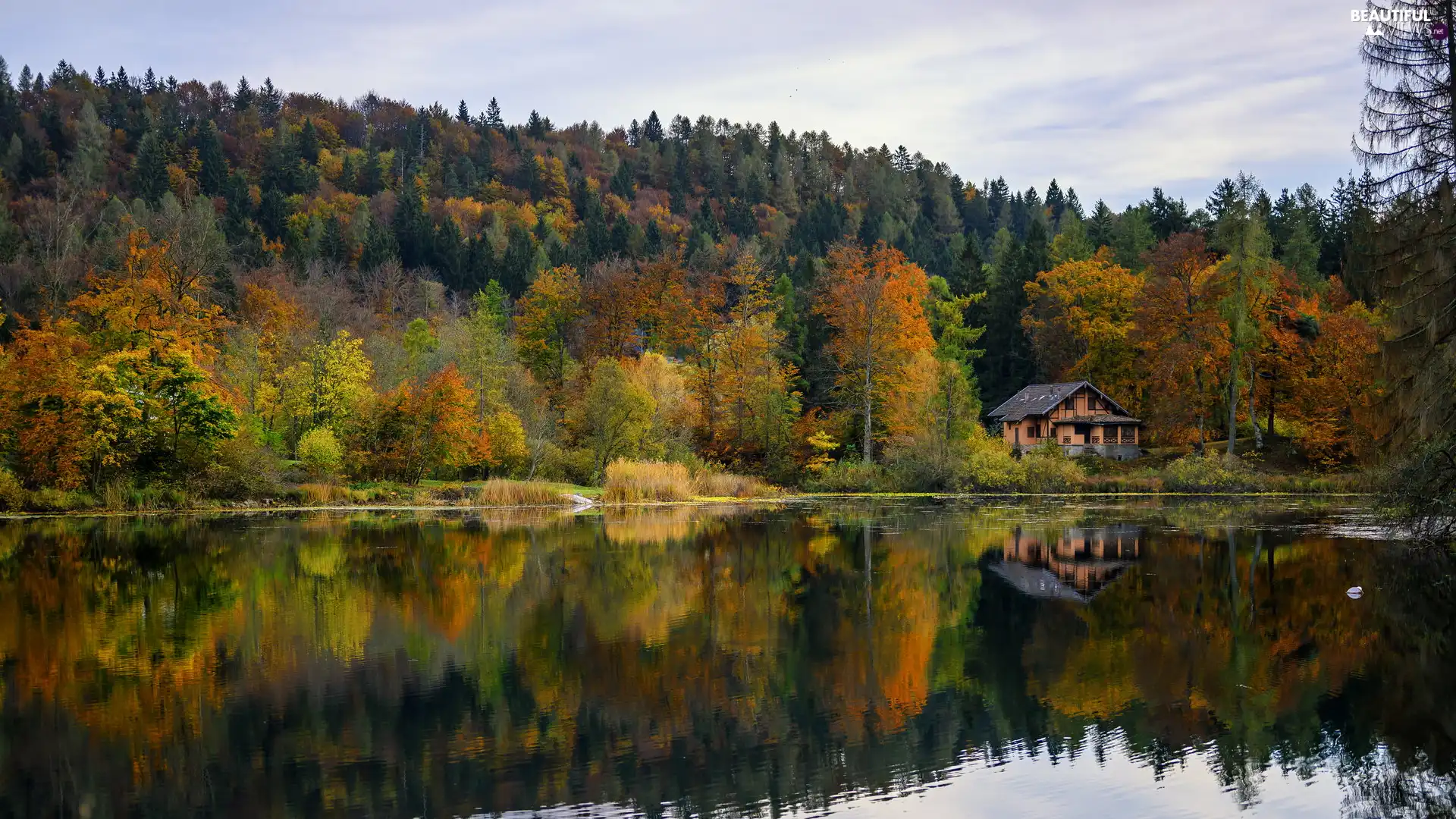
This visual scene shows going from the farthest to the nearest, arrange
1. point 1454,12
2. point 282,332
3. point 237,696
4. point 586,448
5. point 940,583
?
point 282,332, point 586,448, point 1454,12, point 940,583, point 237,696

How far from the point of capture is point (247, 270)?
88.7 metres

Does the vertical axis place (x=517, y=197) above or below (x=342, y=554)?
above

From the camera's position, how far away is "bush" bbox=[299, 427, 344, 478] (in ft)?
145

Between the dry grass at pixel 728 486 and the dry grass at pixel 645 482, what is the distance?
55.4 inches

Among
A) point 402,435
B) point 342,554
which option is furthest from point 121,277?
point 342,554

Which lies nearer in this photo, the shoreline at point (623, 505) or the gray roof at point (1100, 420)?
the shoreline at point (623, 505)

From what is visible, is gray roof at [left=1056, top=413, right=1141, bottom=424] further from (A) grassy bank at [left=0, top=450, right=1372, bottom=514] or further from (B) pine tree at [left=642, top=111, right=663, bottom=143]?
(B) pine tree at [left=642, top=111, right=663, bottom=143]

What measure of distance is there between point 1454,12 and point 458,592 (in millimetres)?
22897

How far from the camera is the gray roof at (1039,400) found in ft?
217

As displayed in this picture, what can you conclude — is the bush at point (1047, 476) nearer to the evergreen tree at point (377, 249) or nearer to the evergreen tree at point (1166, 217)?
the evergreen tree at point (1166, 217)

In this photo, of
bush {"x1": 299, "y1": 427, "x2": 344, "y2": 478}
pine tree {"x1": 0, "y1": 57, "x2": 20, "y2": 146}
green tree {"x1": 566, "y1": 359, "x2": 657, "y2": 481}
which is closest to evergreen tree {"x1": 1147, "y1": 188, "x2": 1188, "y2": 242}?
green tree {"x1": 566, "y1": 359, "x2": 657, "y2": 481}

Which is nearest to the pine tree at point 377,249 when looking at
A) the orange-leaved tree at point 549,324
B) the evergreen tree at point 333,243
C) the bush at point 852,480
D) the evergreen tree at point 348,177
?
the evergreen tree at point 333,243

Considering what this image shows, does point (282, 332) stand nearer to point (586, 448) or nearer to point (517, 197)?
point (586, 448)

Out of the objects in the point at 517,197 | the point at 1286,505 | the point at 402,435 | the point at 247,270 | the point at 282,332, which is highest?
the point at 517,197
